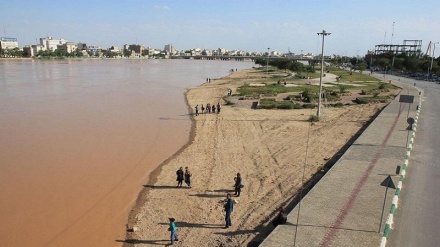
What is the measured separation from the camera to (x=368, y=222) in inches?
383

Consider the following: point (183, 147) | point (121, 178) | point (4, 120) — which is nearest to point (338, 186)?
point (121, 178)

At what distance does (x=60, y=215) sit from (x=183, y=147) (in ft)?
32.5

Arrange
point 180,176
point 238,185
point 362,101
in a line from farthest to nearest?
point 362,101 → point 180,176 → point 238,185

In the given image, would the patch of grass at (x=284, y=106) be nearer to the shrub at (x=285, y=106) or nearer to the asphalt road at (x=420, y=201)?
the shrub at (x=285, y=106)

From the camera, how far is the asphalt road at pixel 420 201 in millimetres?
9133

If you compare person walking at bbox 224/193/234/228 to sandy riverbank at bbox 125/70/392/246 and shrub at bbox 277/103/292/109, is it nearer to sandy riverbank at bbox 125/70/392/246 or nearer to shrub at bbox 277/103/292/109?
sandy riverbank at bbox 125/70/392/246

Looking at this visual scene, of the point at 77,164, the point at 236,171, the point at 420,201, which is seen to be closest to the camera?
the point at 420,201

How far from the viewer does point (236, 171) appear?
16.7 metres

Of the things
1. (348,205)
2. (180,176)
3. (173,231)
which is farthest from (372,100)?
(173,231)

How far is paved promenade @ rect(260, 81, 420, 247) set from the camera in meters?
8.91

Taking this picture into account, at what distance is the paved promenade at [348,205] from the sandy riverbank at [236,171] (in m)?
1.23

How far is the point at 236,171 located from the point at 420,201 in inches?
308

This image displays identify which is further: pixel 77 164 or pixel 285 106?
pixel 285 106

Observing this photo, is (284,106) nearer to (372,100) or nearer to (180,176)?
(372,100)
